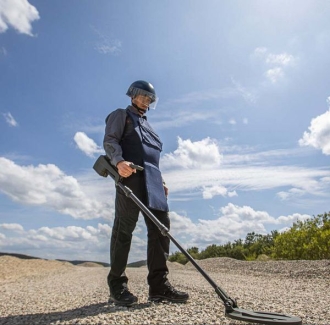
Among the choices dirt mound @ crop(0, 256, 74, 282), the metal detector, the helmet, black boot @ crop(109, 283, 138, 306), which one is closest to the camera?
the metal detector

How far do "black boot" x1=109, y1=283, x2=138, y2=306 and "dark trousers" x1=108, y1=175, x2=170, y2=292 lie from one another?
1.2 inches

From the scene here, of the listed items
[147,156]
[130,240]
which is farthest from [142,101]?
[130,240]

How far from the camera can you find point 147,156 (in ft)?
13.7

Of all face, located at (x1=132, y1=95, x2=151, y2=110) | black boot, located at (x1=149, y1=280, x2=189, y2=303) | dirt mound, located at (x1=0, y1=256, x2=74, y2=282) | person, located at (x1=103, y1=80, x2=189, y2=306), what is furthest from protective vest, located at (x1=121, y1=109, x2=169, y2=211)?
dirt mound, located at (x1=0, y1=256, x2=74, y2=282)

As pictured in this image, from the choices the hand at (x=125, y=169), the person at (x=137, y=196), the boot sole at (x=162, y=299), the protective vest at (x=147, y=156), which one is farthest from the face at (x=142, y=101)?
the boot sole at (x=162, y=299)

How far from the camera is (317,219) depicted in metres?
12.3

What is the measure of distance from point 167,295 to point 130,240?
71 cm

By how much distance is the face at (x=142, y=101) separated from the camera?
14.5 ft

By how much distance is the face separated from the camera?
441 cm

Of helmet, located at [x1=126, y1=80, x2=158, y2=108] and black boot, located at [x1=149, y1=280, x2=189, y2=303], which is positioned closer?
black boot, located at [x1=149, y1=280, x2=189, y2=303]

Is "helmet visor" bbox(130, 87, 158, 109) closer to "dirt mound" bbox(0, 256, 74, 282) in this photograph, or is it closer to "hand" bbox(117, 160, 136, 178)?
"hand" bbox(117, 160, 136, 178)

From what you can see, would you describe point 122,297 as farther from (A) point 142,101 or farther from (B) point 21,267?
(B) point 21,267

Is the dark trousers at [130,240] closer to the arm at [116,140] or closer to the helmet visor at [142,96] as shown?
the arm at [116,140]

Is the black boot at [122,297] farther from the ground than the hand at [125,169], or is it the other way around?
the hand at [125,169]
